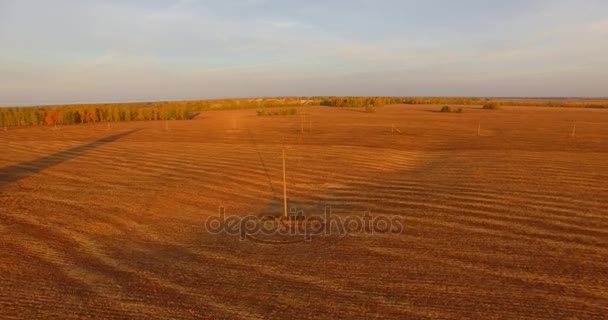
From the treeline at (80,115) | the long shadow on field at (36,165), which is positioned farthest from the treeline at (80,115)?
the long shadow on field at (36,165)

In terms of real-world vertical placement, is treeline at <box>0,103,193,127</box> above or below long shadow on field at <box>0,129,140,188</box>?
above

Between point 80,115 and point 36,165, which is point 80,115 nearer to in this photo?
point 80,115

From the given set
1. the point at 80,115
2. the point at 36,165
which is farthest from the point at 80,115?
the point at 36,165

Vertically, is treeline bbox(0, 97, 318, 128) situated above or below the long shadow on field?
above

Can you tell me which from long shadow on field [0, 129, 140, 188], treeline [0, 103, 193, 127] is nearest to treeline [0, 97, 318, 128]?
treeline [0, 103, 193, 127]

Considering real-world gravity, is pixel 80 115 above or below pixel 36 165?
above

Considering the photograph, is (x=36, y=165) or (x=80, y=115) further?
(x=80, y=115)

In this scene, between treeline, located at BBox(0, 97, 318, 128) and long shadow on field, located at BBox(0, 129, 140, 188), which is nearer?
long shadow on field, located at BBox(0, 129, 140, 188)

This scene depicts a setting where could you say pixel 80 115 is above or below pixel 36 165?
above

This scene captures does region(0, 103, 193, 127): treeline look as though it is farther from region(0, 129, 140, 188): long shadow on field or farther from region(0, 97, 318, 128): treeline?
region(0, 129, 140, 188): long shadow on field

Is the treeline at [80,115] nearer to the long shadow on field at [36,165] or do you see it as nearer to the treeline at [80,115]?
the treeline at [80,115]

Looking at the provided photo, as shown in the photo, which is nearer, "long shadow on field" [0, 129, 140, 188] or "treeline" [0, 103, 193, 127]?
"long shadow on field" [0, 129, 140, 188]

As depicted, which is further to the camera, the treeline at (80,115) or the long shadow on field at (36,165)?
the treeline at (80,115)
